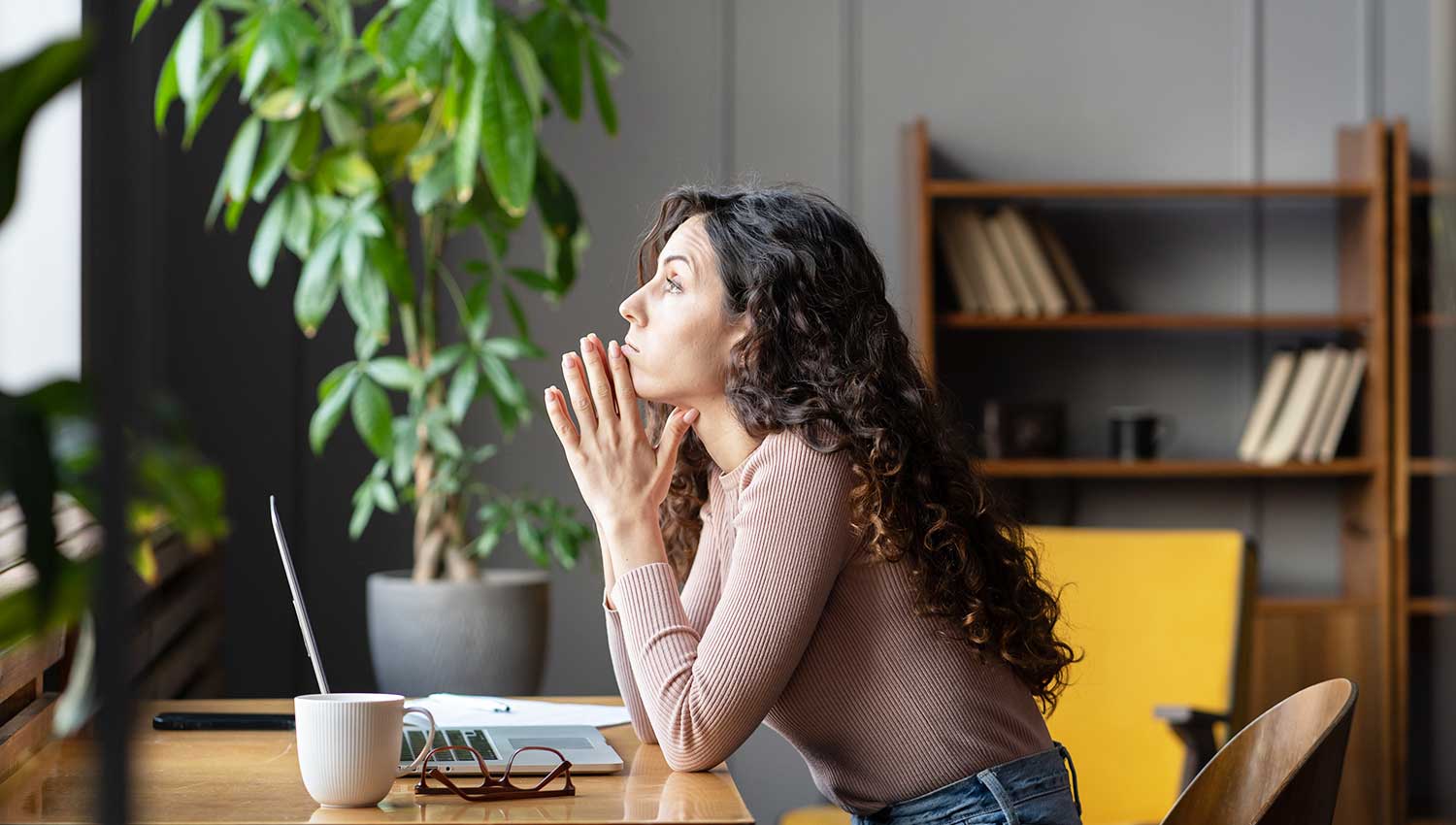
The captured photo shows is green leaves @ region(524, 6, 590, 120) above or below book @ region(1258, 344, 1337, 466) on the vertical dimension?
above

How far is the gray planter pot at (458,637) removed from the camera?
2.53 meters

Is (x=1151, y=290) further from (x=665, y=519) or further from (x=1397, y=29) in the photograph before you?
(x=665, y=519)

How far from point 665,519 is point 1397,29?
8.99 feet

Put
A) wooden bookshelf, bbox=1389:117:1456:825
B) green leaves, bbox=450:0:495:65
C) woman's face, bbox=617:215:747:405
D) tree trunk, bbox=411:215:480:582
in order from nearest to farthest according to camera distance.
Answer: woman's face, bbox=617:215:747:405, green leaves, bbox=450:0:495:65, tree trunk, bbox=411:215:480:582, wooden bookshelf, bbox=1389:117:1456:825

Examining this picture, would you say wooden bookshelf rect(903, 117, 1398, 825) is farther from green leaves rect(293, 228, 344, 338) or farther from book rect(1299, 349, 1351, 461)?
green leaves rect(293, 228, 344, 338)

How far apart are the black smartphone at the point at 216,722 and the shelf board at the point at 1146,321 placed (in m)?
2.06

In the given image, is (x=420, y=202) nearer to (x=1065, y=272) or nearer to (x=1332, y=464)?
(x=1065, y=272)

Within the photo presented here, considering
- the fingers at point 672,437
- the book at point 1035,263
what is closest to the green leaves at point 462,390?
the fingers at point 672,437

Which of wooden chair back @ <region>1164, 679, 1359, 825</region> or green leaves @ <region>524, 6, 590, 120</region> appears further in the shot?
green leaves @ <region>524, 6, 590, 120</region>

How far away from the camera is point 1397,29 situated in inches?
136

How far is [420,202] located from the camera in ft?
7.68

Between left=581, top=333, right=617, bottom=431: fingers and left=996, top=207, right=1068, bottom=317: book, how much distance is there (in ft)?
6.66

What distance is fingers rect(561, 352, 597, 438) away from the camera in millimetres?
1290

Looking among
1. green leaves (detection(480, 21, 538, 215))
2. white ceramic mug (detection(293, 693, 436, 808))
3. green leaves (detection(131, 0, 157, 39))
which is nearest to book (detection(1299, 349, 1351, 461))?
green leaves (detection(480, 21, 538, 215))
